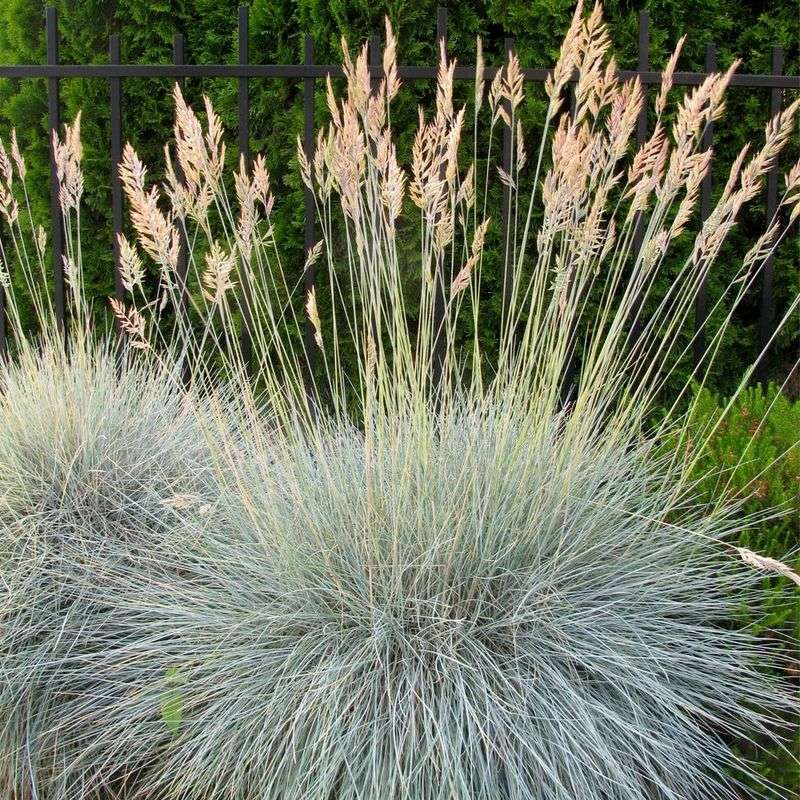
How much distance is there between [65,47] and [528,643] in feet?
14.4

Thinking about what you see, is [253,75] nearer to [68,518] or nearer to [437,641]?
[68,518]

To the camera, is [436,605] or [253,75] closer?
[436,605]

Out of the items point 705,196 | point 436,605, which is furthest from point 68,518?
point 705,196

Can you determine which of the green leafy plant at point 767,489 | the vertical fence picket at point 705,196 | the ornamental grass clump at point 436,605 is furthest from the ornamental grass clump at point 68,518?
the vertical fence picket at point 705,196

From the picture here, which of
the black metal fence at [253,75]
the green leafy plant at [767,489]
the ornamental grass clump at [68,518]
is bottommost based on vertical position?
→ the ornamental grass clump at [68,518]

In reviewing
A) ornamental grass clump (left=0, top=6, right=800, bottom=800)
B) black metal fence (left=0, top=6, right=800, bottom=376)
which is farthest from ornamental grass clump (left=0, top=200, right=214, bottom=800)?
black metal fence (left=0, top=6, right=800, bottom=376)

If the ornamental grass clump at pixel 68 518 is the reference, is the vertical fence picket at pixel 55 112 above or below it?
above

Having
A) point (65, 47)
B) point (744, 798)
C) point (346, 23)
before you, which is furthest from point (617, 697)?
point (65, 47)

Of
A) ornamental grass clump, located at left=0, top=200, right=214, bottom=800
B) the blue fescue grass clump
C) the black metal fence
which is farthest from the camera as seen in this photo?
the black metal fence

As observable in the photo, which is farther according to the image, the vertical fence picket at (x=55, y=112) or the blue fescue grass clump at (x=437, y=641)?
the vertical fence picket at (x=55, y=112)

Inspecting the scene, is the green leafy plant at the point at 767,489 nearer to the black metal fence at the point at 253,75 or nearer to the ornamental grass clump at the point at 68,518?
the black metal fence at the point at 253,75

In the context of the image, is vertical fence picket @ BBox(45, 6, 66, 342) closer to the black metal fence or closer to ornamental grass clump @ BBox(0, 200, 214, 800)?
the black metal fence

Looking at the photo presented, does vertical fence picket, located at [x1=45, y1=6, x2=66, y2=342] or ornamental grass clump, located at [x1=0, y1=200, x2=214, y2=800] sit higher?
vertical fence picket, located at [x1=45, y1=6, x2=66, y2=342]

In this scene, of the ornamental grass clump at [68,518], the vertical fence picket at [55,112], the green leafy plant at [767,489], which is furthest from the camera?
the vertical fence picket at [55,112]
